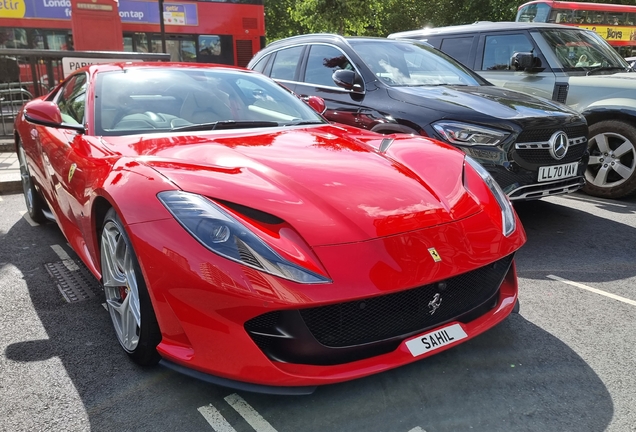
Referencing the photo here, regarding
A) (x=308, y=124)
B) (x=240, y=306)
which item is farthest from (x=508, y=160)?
(x=240, y=306)

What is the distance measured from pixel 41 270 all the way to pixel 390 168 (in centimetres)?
254

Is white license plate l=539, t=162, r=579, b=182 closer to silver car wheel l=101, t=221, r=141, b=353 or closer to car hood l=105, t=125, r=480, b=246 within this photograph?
car hood l=105, t=125, r=480, b=246

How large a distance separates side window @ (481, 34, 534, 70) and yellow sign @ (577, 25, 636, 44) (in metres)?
13.4

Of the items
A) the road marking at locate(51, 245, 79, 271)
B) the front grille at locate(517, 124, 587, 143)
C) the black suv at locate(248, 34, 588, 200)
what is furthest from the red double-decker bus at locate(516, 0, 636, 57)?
the road marking at locate(51, 245, 79, 271)

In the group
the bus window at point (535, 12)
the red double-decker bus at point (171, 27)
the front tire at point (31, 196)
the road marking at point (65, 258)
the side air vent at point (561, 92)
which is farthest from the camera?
the bus window at point (535, 12)

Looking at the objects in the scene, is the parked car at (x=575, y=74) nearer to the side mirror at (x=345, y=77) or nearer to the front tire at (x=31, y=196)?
the side mirror at (x=345, y=77)

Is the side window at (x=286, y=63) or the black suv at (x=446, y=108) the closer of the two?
the black suv at (x=446, y=108)

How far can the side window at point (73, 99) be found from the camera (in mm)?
3297

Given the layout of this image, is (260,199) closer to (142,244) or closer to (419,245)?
(142,244)

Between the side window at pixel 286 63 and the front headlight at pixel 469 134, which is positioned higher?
the side window at pixel 286 63

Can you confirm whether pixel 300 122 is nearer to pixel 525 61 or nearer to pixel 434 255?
pixel 434 255

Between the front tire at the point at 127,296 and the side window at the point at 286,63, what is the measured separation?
3.74 meters

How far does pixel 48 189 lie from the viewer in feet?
11.9

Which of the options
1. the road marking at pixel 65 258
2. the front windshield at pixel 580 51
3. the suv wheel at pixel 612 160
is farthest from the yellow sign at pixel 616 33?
the road marking at pixel 65 258
